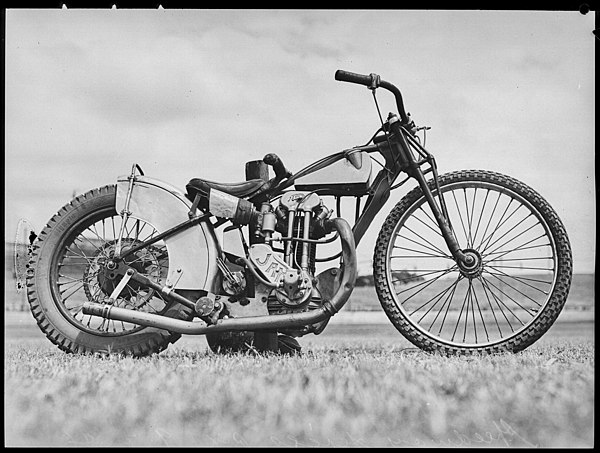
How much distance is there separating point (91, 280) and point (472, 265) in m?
2.26

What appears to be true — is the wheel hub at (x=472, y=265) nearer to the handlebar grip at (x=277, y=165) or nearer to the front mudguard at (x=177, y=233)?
the handlebar grip at (x=277, y=165)

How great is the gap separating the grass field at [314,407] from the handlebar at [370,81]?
1.51m

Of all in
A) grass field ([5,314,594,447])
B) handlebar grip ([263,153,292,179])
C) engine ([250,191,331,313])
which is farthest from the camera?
handlebar grip ([263,153,292,179])

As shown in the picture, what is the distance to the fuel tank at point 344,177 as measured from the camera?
4465mm

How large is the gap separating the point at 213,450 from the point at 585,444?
72.6 inches

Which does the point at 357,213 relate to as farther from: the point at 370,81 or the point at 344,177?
the point at 370,81

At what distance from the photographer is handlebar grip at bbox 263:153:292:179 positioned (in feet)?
14.7

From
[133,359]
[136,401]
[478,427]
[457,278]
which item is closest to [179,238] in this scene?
[133,359]

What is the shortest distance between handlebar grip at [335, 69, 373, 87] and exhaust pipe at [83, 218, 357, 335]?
79cm

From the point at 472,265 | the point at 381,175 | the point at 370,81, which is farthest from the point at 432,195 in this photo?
the point at 370,81

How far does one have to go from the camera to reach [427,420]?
149 inches

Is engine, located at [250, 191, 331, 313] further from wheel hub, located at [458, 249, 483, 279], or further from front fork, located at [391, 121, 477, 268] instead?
wheel hub, located at [458, 249, 483, 279]

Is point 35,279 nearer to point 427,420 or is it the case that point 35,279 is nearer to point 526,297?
point 427,420

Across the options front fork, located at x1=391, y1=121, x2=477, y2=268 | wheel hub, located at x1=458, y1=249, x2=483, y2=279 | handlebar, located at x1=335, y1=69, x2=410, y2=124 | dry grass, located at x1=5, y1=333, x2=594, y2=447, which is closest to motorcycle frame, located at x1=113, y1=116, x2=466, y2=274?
front fork, located at x1=391, y1=121, x2=477, y2=268
